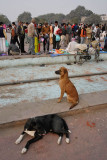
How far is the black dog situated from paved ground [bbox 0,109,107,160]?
0.09m

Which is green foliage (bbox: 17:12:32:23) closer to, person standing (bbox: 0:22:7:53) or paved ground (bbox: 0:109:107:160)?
person standing (bbox: 0:22:7:53)

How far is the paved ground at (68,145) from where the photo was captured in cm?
236

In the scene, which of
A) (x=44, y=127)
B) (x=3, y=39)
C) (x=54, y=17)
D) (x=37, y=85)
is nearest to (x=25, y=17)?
(x=54, y=17)

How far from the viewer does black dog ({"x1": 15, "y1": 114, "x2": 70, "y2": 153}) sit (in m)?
2.58

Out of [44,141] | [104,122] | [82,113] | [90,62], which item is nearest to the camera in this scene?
[44,141]

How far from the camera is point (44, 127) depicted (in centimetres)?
267

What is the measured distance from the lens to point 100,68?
7.98 metres

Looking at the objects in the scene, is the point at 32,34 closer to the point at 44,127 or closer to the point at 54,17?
the point at 44,127

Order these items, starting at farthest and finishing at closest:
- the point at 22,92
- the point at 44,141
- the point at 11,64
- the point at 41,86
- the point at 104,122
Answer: the point at 11,64
the point at 41,86
the point at 22,92
the point at 104,122
the point at 44,141

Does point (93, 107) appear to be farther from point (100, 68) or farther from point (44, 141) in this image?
point (100, 68)

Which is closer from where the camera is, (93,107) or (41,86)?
(93,107)

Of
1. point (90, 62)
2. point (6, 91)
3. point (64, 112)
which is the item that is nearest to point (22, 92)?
point (6, 91)

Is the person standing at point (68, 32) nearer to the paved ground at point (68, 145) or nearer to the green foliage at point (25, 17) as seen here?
the paved ground at point (68, 145)

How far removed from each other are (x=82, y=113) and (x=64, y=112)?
0.52 metres
